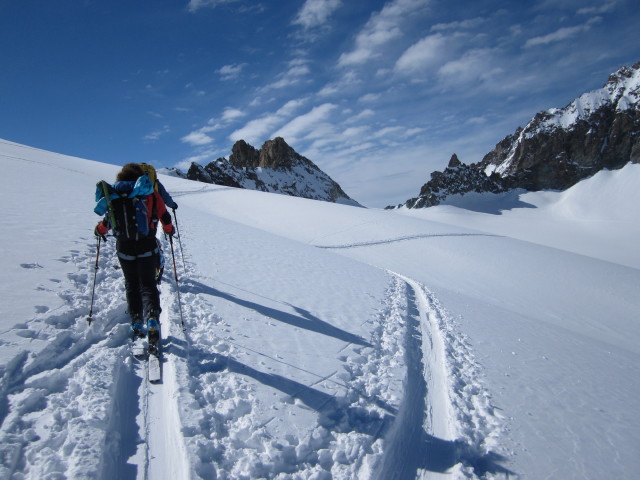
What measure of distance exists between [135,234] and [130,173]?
34.7 inches

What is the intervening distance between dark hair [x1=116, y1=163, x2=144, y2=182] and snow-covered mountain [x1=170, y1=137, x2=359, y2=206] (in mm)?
126358

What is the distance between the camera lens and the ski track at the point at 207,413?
2.88m

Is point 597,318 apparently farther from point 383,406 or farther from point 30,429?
point 30,429

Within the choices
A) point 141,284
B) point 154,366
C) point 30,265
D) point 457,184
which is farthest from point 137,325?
point 457,184

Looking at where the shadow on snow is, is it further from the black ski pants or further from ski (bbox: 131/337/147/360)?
the black ski pants

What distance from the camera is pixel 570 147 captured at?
128 metres

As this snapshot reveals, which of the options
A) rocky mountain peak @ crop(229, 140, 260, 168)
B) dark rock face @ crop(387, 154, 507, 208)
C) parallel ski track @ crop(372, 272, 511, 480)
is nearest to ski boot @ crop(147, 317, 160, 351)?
parallel ski track @ crop(372, 272, 511, 480)

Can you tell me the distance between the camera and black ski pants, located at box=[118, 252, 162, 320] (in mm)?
4410

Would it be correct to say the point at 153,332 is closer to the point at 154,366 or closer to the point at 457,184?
the point at 154,366

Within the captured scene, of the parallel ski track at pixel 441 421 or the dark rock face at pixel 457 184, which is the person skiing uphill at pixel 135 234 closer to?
the parallel ski track at pixel 441 421

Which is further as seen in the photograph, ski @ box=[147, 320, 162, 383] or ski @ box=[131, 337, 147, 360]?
ski @ box=[131, 337, 147, 360]

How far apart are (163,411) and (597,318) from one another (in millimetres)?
18119

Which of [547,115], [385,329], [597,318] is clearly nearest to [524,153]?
[547,115]

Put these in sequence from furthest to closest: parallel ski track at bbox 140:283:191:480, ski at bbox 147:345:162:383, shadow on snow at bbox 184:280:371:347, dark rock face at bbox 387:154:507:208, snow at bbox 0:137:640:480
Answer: dark rock face at bbox 387:154:507:208, shadow on snow at bbox 184:280:371:347, ski at bbox 147:345:162:383, snow at bbox 0:137:640:480, parallel ski track at bbox 140:283:191:480
